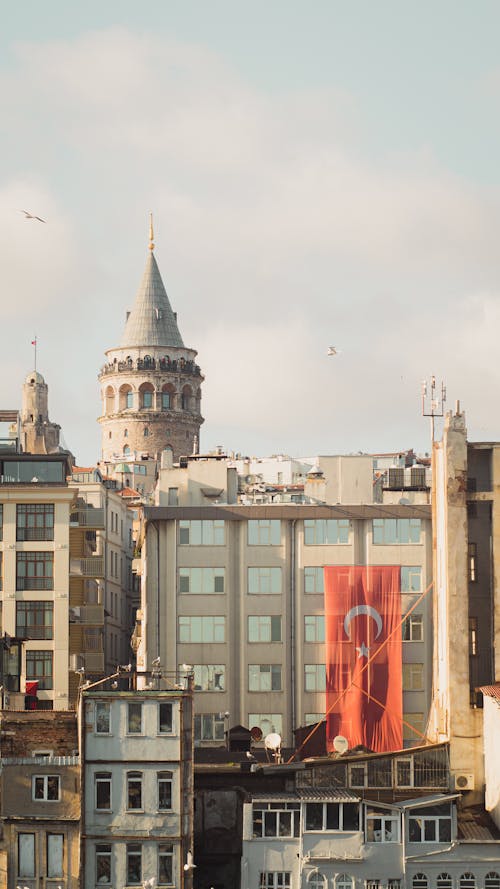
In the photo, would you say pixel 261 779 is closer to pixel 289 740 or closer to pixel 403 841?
pixel 403 841

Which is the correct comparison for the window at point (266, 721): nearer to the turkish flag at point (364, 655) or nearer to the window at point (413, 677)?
the turkish flag at point (364, 655)

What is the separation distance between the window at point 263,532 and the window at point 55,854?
31.2m

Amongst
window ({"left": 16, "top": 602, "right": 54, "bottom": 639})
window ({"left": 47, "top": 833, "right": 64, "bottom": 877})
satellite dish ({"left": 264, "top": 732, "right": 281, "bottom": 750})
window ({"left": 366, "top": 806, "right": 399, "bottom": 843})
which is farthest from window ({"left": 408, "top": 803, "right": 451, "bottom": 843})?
window ({"left": 16, "top": 602, "right": 54, "bottom": 639})

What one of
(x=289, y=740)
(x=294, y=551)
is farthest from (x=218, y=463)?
(x=289, y=740)

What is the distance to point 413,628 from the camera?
3903 inches

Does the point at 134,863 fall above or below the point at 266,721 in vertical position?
below

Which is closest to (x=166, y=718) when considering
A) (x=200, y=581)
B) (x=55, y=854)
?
Answer: (x=55, y=854)

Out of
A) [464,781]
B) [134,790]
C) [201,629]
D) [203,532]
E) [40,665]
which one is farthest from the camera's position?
[40,665]

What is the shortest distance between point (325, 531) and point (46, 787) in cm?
3219

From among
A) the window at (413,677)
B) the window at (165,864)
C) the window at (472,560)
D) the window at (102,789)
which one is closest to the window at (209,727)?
the window at (413,677)

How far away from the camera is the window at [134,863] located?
238ft

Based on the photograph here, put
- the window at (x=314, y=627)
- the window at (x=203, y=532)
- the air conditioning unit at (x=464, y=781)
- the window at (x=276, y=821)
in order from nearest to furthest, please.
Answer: the window at (x=276, y=821) → the air conditioning unit at (x=464, y=781) → the window at (x=314, y=627) → the window at (x=203, y=532)

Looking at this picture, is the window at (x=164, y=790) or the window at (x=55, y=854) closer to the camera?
the window at (x=55, y=854)

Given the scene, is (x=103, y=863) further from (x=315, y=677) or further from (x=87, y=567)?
(x=87, y=567)
